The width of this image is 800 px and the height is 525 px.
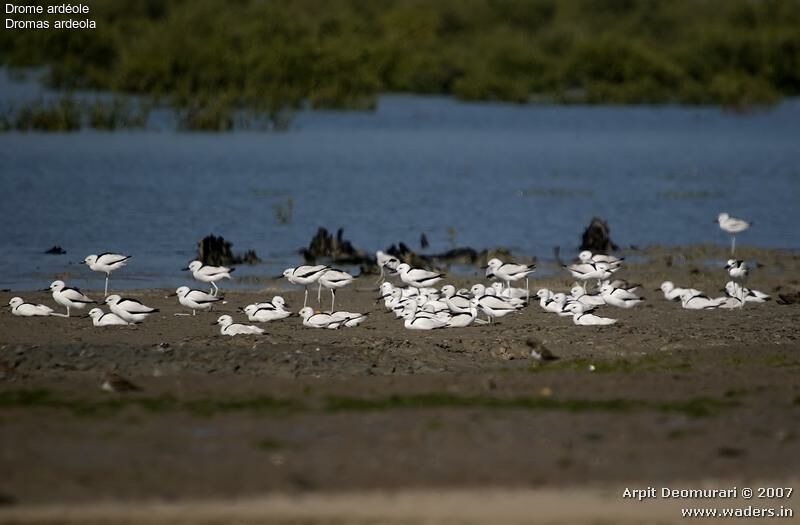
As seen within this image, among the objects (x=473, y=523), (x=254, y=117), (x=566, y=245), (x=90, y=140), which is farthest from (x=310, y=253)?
(x=254, y=117)

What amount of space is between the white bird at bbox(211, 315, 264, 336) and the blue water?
439 cm

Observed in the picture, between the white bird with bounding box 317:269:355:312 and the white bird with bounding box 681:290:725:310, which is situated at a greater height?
the white bird with bounding box 317:269:355:312

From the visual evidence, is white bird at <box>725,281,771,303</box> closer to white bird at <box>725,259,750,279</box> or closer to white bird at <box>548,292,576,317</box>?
white bird at <box>725,259,750,279</box>

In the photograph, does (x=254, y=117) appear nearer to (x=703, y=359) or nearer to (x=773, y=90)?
(x=773, y=90)

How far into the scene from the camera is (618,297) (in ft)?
54.4

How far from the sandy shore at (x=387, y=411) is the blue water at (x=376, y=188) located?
20.1ft

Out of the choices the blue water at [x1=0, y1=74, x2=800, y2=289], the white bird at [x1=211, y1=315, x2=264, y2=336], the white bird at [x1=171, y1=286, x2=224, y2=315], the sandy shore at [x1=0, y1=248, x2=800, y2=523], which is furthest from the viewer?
the blue water at [x1=0, y1=74, x2=800, y2=289]

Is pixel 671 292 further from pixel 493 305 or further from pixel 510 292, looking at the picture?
pixel 493 305

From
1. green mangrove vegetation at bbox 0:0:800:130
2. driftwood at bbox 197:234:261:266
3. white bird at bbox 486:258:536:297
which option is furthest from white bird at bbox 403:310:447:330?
green mangrove vegetation at bbox 0:0:800:130

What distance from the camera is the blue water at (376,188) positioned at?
24031 mm

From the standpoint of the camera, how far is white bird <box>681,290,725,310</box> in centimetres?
1670

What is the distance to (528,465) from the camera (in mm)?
9078

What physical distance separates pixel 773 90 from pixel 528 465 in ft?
213

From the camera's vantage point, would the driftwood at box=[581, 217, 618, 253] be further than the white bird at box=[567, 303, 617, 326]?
Yes
